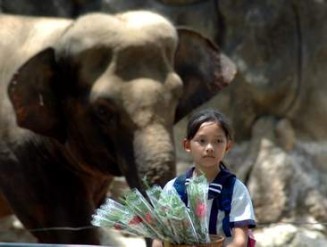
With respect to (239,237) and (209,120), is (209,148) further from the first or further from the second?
(239,237)

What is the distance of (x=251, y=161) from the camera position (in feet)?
28.8

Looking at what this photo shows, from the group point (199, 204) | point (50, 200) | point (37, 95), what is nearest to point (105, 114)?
point (37, 95)

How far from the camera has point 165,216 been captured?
3.58 meters

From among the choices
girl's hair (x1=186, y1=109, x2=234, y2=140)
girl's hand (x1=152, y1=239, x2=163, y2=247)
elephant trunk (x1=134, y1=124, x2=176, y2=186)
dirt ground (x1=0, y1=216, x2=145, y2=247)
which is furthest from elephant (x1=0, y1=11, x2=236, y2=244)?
girl's hand (x1=152, y1=239, x2=163, y2=247)

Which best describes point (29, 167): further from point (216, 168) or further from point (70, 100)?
point (216, 168)

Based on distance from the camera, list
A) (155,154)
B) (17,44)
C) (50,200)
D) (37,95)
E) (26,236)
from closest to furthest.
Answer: (155,154) < (37,95) < (50,200) < (17,44) < (26,236)

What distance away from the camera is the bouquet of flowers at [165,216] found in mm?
3576

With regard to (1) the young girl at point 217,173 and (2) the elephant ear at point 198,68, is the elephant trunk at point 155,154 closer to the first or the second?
(2) the elephant ear at point 198,68

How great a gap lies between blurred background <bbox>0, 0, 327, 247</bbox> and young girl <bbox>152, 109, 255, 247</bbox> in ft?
15.9

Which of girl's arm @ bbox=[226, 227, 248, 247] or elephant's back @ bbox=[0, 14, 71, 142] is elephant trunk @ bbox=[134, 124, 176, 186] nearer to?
elephant's back @ bbox=[0, 14, 71, 142]

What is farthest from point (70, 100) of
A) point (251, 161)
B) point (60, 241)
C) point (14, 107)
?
point (251, 161)

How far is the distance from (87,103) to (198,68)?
2.62 ft

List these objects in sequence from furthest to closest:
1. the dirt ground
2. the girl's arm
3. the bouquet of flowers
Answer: the dirt ground → the girl's arm → the bouquet of flowers

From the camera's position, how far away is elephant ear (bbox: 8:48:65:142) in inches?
251
